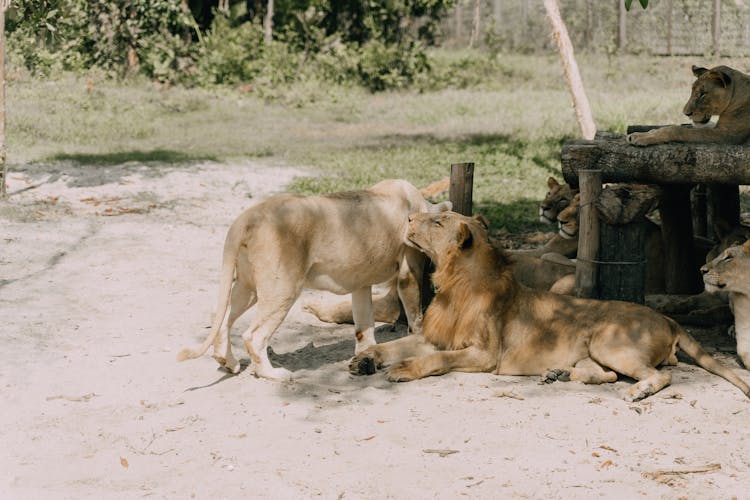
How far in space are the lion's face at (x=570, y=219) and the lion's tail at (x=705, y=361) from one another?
6.65ft

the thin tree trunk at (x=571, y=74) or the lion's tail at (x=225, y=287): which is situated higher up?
the thin tree trunk at (x=571, y=74)

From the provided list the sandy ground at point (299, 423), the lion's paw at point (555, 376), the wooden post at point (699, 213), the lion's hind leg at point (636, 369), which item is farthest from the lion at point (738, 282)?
the wooden post at point (699, 213)

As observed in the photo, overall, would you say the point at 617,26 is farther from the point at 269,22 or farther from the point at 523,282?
the point at 523,282

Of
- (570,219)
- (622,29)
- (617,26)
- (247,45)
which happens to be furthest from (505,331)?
(617,26)

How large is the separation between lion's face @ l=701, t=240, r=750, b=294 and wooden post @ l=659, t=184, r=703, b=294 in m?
1.45

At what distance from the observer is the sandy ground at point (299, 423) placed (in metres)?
4.75

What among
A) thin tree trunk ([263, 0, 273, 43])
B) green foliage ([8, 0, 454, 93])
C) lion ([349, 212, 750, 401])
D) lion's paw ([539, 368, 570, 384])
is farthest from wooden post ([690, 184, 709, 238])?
thin tree trunk ([263, 0, 273, 43])

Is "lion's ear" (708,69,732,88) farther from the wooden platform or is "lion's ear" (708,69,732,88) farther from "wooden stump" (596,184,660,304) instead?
"wooden stump" (596,184,660,304)

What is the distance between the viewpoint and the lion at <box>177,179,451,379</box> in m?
6.04

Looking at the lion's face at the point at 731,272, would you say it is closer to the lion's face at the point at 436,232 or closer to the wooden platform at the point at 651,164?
the wooden platform at the point at 651,164

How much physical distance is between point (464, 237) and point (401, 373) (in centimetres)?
95

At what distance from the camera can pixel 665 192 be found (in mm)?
7816

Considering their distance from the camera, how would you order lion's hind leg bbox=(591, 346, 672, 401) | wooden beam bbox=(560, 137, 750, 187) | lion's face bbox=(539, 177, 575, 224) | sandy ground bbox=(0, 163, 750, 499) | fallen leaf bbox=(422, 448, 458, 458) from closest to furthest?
1. sandy ground bbox=(0, 163, 750, 499)
2. fallen leaf bbox=(422, 448, 458, 458)
3. lion's hind leg bbox=(591, 346, 672, 401)
4. wooden beam bbox=(560, 137, 750, 187)
5. lion's face bbox=(539, 177, 575, 224)

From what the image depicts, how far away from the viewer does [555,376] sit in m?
6.24
